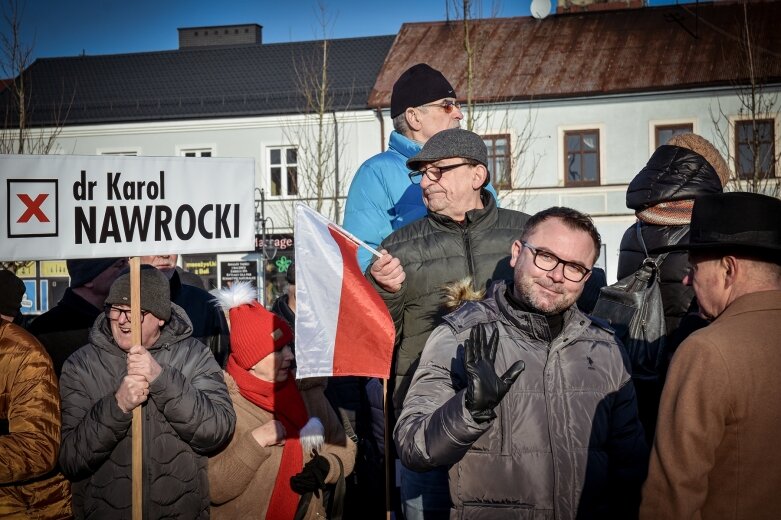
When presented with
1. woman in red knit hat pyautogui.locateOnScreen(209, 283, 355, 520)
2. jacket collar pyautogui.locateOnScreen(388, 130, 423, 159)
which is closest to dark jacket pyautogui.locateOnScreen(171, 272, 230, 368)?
woman in red knit hat pyautogui.locateOnScreen(209, 283, 355, 520)

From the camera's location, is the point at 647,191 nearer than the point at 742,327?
No

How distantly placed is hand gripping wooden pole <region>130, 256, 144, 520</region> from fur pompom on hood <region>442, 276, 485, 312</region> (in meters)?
1.62

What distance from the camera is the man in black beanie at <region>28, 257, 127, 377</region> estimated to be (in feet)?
17.9

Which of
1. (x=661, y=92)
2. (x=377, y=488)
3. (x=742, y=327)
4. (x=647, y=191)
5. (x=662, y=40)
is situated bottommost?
(x=377, y=488)

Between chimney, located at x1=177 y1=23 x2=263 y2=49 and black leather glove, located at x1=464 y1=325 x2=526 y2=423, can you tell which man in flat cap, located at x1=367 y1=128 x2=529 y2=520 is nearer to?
black leather glove, located at x1=464 y1=325 x2=526 y2=423

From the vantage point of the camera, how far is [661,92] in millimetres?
27734

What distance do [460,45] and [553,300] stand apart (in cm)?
2836

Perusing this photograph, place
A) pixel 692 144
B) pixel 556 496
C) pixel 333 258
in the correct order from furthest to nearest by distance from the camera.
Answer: pixel 692 144 < pixel 333 258 < pixel 556 496

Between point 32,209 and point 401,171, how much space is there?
6.56 ft

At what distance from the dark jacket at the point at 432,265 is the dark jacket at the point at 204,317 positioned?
86.3 inches

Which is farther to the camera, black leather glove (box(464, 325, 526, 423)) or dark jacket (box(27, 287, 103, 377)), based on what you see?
dark jacket (box(27, 287, 103, 377))

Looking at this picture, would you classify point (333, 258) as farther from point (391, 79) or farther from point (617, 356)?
point (391, 79)

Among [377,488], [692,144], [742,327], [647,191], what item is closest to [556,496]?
[742,327]

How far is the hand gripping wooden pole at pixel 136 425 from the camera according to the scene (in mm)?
4328
